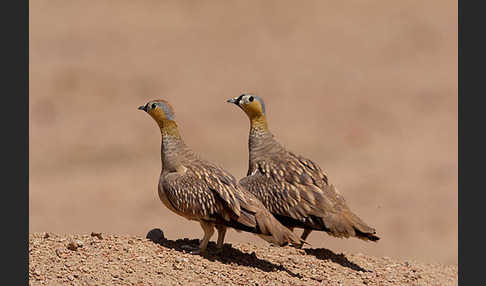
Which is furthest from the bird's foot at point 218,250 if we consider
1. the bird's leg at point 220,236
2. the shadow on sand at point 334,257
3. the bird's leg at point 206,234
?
the shadow on sand at point 334,257

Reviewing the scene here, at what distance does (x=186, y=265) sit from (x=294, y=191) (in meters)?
2.45

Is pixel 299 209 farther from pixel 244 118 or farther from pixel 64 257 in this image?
pixel 244 118

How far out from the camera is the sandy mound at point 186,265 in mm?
13203

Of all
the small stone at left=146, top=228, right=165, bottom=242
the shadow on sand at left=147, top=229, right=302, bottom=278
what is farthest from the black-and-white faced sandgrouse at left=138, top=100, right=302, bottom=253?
the small stone at left=146, top=228, right=165, bottom=242

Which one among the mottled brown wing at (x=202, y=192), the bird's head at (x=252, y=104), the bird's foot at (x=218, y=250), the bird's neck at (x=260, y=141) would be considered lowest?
the bird's foot at (x=218, y=250)

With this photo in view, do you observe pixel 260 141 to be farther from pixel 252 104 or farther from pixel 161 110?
pixel 161 110

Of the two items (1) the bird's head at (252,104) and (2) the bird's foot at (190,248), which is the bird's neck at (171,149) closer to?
(2) the bird's foot at (190,248)

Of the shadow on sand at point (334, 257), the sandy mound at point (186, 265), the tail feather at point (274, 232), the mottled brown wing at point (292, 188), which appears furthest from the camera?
the shadow on sand at point (334, 257)

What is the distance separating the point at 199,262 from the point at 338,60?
106 ft

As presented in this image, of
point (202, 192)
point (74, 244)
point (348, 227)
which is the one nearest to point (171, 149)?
point (202, 192)

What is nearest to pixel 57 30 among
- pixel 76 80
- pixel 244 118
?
pixel 76 80

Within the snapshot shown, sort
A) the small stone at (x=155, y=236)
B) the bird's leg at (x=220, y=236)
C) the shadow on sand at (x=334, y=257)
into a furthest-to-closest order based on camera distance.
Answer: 1. the shadow on sand at (x=334, y=257)
2. the small stone at (x=155, y=236)
3. the bird's leg at (x=220, y=236)

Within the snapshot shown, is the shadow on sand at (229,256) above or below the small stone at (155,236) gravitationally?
below

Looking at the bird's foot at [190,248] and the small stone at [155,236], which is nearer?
the bird's foot at [190,248]
